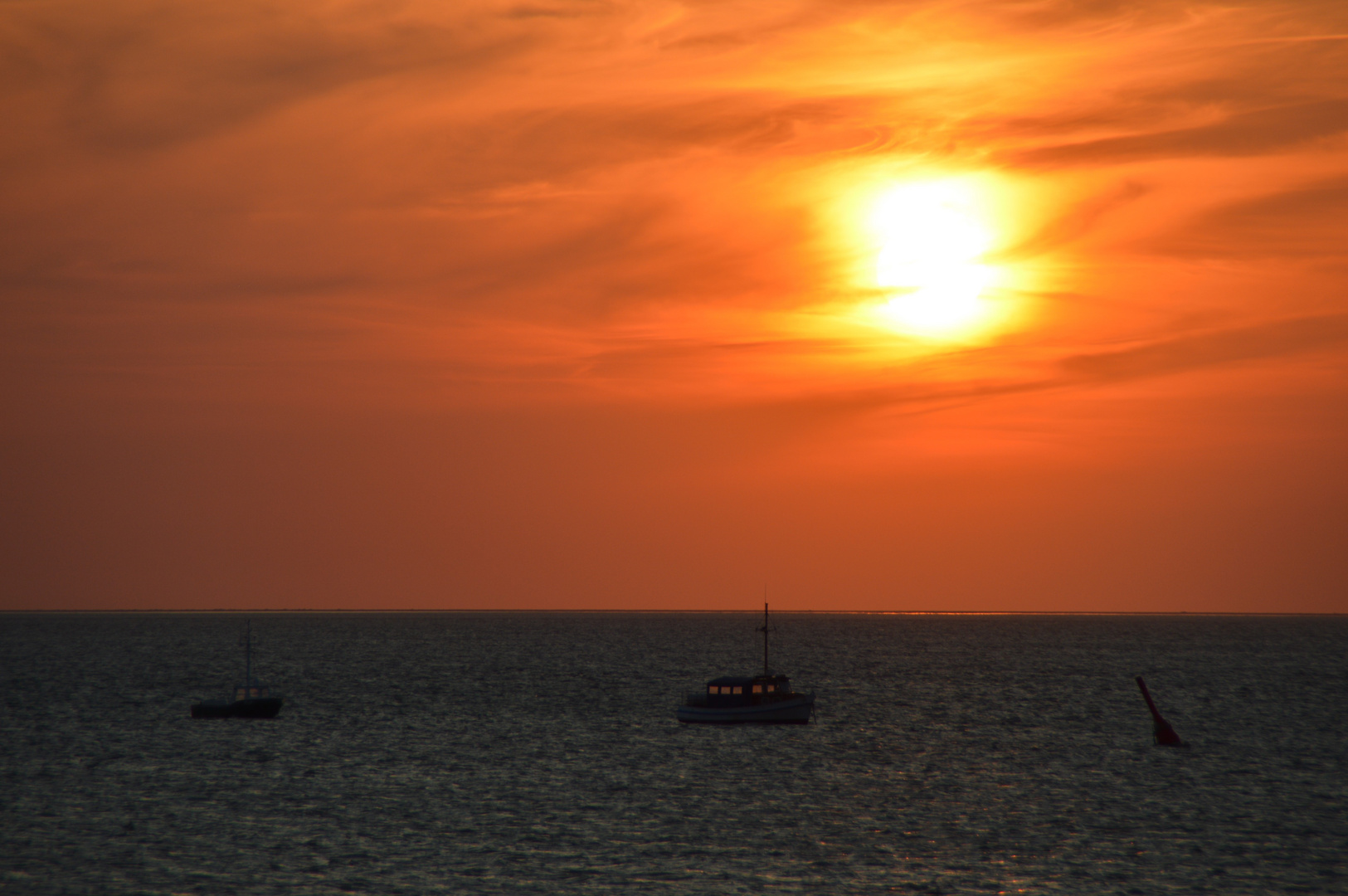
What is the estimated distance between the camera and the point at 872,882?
47.7 m

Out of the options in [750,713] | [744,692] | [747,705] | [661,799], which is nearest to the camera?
[661,799]

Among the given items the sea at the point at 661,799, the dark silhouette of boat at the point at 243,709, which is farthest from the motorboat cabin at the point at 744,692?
the dark silhouette of boat at the point at 243,709

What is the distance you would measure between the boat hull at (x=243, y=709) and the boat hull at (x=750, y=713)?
34.3 metres

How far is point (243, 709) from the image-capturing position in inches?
4070

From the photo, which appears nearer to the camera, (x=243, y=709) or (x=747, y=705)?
(x=747, y=705)

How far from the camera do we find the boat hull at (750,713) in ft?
319

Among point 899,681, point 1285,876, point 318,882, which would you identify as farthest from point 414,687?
point 1285,876

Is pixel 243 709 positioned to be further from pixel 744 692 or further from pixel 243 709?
pixel 744 692

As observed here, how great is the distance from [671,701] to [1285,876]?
79823mm

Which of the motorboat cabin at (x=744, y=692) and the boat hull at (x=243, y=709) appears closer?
the motorboat cabin at (x=744, y=692)

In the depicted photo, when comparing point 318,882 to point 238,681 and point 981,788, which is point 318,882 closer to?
point 981,788

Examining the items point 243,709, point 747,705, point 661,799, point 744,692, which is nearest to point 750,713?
point 747,705

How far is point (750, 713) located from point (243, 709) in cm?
4232

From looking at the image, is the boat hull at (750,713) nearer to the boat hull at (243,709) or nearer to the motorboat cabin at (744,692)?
the motorboat cabin at (744,692)
